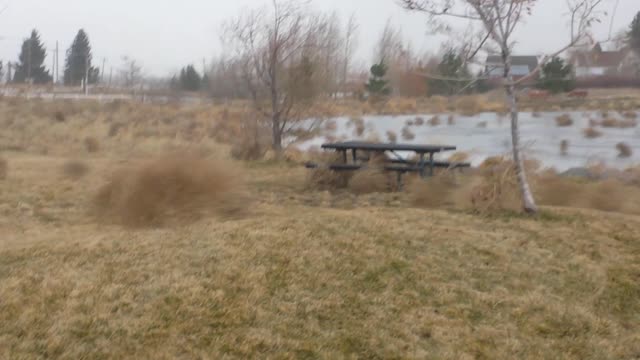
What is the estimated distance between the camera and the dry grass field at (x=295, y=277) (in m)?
4.43

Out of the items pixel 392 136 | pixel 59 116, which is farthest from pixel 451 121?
pixel 59 116

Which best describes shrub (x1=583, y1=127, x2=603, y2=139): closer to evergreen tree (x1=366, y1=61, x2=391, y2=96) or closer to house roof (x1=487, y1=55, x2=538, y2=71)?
house roof (x1=487, y1=55, x2=538, y2=71)

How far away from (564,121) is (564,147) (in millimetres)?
8111

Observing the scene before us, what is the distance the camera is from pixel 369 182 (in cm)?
1073

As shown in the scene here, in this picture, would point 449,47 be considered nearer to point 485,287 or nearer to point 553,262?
point 553,262

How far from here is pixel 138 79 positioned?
7362cm

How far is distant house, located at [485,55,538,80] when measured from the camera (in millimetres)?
8577

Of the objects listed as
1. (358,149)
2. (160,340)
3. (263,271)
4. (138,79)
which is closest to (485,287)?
(263,271)

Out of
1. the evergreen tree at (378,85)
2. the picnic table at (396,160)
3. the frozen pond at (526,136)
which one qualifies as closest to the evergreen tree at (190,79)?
the evergreen tree at (378,85)

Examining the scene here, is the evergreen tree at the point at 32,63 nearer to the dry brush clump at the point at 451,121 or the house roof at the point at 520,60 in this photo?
the dry brush clump at the point at 451,121

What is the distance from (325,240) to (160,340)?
2324 mm

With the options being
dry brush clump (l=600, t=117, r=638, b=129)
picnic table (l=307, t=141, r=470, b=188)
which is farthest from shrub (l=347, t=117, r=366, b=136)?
picnic table (l=307, t=141, r=470, b=188)

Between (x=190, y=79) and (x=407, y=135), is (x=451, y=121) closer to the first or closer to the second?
(x=407, y=135)

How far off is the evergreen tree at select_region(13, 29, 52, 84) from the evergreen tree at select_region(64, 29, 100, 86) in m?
2.92
